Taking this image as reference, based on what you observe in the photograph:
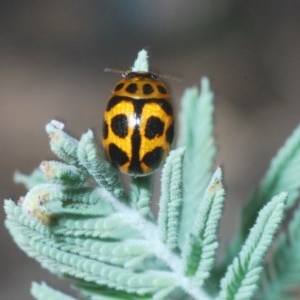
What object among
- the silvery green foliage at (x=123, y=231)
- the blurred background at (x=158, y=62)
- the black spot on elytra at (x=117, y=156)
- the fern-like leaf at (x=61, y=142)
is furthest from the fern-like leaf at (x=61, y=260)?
the blurred background at (x=158, y=62)

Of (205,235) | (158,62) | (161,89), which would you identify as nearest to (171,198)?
(205,235)

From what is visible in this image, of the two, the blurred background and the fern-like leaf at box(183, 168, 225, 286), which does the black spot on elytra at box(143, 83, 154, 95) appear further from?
the blurred background

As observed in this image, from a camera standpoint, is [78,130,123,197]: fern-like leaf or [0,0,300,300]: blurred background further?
[0,0,300,300]: blurred background

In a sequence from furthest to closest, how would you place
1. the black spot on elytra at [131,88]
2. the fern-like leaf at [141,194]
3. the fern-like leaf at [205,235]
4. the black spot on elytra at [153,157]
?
1. the black spot on elytra at [131,88]
2. the black spot on elytra at [153,157]
3. the fern-like leaf at [141,194]
4. the fern-like leaf at [205,235]

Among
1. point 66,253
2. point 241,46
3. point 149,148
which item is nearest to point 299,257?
point 149,148

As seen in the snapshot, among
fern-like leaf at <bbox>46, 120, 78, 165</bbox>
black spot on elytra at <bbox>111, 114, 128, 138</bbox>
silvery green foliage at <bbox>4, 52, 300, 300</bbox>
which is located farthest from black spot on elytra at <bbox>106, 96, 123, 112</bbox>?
fern-like leaf at <bbox>46, 120, 78, 165</bbox>

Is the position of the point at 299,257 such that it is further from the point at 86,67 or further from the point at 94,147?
the point at 86,67

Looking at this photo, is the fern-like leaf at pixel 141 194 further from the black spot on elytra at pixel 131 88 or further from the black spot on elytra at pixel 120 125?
the black spot on elytra at pixel 131 88
